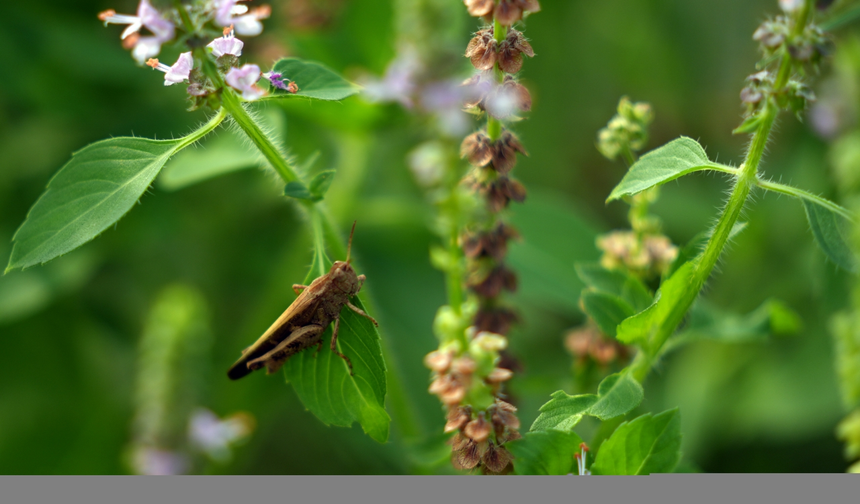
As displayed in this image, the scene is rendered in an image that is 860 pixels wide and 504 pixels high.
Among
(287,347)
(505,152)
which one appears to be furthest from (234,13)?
(287,347)

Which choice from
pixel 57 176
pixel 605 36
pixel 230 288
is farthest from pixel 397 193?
pixel 57 176

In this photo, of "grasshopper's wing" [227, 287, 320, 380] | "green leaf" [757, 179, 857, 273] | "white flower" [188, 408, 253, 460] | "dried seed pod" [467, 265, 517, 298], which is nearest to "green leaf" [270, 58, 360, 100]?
"grasshopper's wing" [227, 287, 320, 380]

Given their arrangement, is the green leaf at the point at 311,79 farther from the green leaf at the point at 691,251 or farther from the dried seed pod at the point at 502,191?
the green leaf at the point at 691,251

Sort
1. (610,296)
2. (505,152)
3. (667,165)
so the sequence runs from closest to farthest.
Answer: (667,165)
(505,152)
(610,296)

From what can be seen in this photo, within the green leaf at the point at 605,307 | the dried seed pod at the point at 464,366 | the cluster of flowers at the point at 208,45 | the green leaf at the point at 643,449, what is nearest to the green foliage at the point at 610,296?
the green leaf at the point at 605,307

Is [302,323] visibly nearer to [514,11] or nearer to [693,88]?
[514,11]

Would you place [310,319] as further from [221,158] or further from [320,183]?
[221,158]
